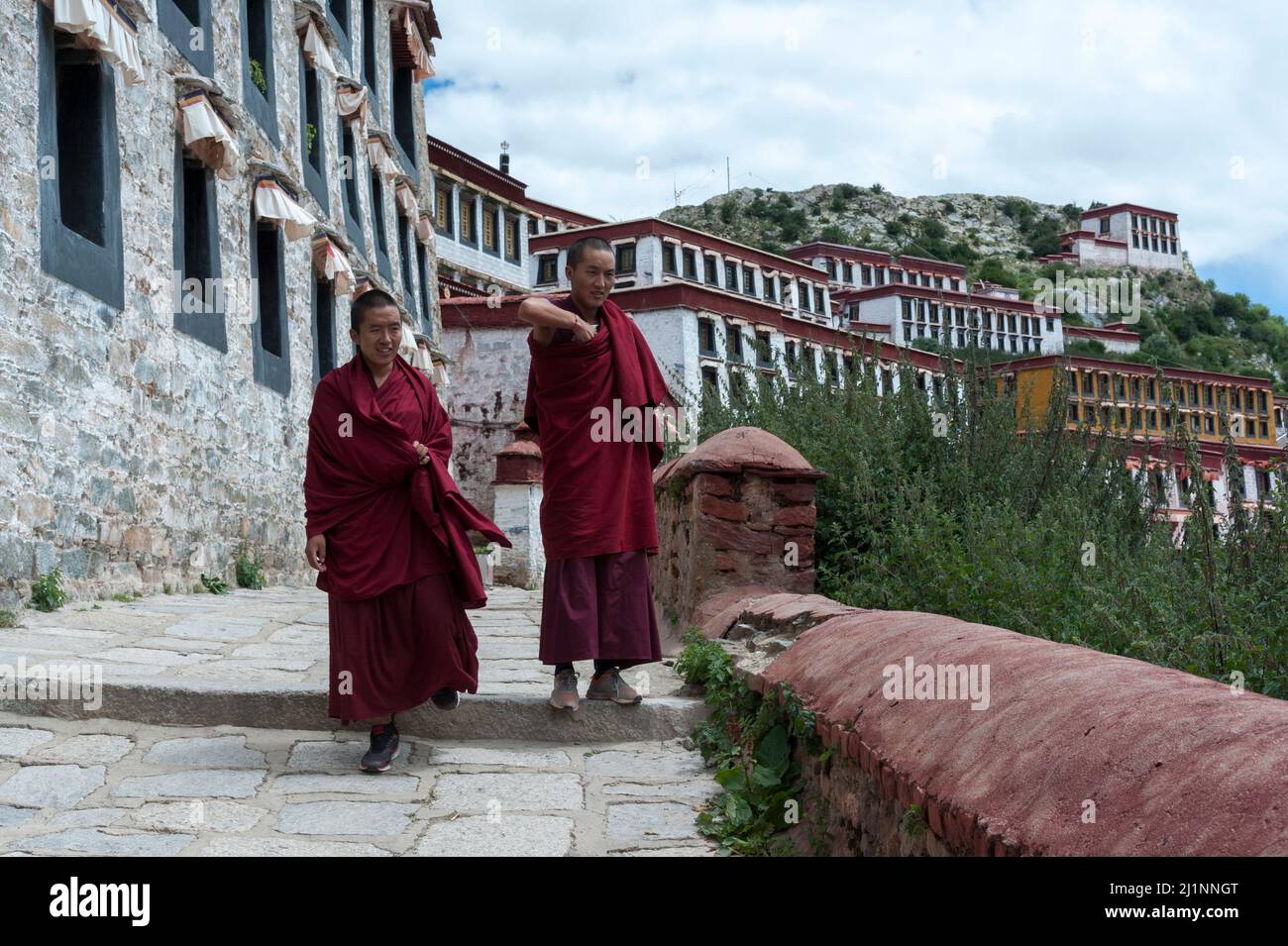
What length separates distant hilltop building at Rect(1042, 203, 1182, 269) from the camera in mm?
96750

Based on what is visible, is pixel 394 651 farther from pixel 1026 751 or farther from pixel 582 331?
pixel 1026 751

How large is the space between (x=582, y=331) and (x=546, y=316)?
0.20 metres

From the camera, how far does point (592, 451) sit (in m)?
4.68

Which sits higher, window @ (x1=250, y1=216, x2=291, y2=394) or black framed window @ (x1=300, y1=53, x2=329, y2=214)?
black framed window @ (x1=300, y1=53, x2=329, y2=214)

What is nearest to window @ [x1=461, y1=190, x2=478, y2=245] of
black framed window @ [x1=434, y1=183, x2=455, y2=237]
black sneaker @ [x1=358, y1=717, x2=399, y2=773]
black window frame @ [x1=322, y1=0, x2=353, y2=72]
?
black framed window @ [x1=434, y1=183, x2=455, y2=237]

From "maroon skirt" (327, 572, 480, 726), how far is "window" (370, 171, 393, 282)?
47.4 ft

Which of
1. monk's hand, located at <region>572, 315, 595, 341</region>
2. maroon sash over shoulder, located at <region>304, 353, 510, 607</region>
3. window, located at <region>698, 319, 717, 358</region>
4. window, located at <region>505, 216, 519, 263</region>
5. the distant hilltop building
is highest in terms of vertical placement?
the distant hilltop building

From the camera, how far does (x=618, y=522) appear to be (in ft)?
15.2

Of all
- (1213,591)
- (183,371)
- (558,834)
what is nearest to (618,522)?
(558,834)

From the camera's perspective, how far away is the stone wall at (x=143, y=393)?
6.81m

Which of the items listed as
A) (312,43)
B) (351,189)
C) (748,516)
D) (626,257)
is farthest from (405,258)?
(626,257)

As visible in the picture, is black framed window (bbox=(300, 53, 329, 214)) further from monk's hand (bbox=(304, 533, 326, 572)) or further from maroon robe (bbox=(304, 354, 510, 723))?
monk's hand (bbox=(304, 533, 326, 572))

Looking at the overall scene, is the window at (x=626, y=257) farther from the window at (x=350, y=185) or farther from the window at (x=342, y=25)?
the window at (x=350, y=185)
